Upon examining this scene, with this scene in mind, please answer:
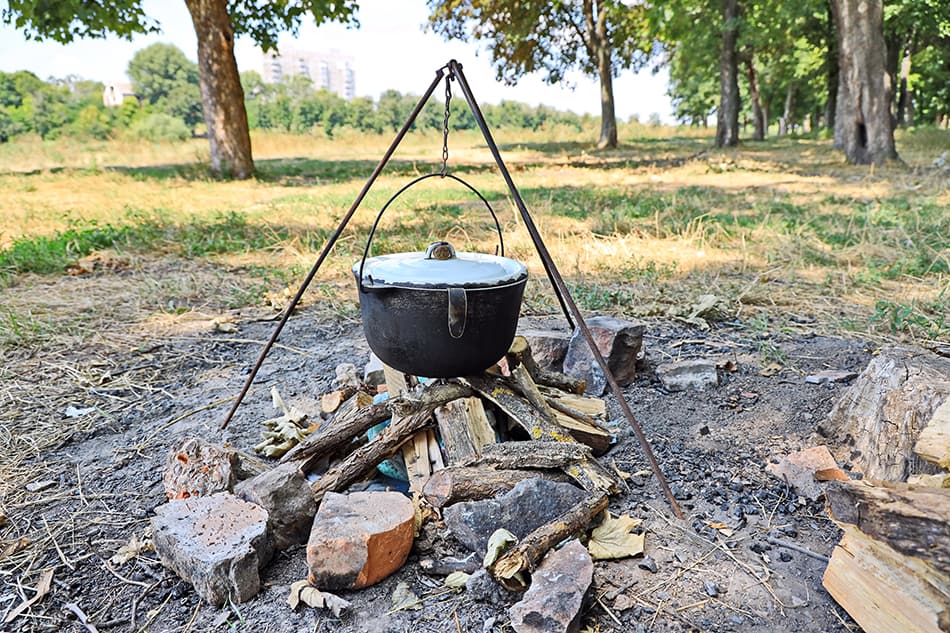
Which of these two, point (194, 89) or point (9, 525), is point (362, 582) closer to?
point (9, 525)

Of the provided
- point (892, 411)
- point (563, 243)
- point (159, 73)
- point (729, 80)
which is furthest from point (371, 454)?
point (159, 73)

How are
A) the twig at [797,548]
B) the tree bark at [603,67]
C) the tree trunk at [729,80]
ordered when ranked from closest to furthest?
1. the twig at [797,548]
2. the tree trunk at [729,80]
3. the tree bark at [603,67]

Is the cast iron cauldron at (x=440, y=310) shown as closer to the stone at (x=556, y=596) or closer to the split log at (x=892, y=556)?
the stone at (x=556, y=596)

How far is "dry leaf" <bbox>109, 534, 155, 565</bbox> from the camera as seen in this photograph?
69.2 inches

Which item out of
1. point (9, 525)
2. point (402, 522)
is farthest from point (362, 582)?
point (9, 525)

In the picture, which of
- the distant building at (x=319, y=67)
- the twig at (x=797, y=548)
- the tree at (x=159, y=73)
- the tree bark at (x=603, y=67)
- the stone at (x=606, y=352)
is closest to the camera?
the twig at (x=797, y=548)

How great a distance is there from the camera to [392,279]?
187cm

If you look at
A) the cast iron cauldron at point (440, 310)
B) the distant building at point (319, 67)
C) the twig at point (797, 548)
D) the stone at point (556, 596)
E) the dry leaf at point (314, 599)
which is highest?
the distant building at point (319, 67)

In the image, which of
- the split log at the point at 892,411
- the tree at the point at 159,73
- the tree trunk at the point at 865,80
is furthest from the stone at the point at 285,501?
the tree at the point at 159,73

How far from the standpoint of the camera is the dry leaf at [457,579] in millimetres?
1582

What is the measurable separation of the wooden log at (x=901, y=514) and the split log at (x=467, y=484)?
2.90 ft

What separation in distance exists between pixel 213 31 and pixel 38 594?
10659 millimetres

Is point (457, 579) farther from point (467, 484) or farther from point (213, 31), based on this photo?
point (213, 31)

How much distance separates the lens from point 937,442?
152 cm
